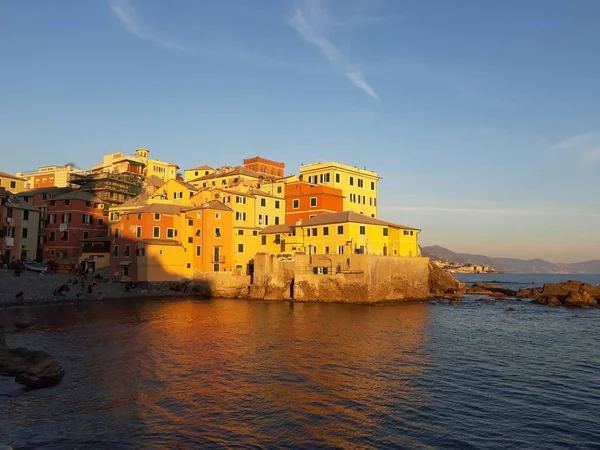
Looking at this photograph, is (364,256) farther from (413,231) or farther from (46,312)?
(46,312)

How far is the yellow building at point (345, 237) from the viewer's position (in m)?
68.6

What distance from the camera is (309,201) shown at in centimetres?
8512

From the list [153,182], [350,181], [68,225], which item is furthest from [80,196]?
[350,181]

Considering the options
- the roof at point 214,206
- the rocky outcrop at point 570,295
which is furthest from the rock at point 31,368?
the rocky outcrop at point 570,295

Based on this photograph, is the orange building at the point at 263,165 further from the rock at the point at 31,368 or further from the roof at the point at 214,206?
the rock at the point at 31,368

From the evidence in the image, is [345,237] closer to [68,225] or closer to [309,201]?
Result: [309,201]

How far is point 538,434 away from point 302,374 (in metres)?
13.2

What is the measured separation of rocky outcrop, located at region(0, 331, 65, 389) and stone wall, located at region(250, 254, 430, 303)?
44845 millimetres

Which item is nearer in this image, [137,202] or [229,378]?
[229,378]

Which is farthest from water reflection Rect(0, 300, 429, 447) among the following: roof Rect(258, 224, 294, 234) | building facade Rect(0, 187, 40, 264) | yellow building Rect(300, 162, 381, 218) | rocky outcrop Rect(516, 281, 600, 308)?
yellow building Rect(300, 162, 381, 218)

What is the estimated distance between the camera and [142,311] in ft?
180

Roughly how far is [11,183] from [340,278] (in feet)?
278

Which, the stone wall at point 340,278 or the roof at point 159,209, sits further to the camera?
the roof at point 159,209

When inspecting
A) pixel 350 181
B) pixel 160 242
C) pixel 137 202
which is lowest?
pixel 160 242
